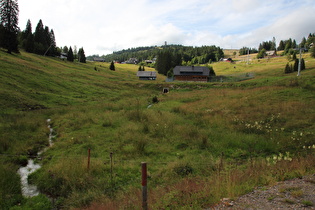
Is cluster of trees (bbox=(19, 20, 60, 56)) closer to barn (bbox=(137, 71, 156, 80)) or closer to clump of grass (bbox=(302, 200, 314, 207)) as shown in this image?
barn (bbox=(137, 71, 156, 80))

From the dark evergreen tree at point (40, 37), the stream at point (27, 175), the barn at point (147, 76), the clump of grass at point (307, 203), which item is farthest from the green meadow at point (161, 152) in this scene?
the dark evergreen tree at point (40, 37)

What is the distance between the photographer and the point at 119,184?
923 centimetres

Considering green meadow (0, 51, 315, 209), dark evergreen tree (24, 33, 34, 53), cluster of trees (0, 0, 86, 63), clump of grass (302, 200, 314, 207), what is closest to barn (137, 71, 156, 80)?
cluster of trees (0, 0, 86, 63)

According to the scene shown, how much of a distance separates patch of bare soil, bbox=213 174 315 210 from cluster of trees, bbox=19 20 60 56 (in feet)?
307

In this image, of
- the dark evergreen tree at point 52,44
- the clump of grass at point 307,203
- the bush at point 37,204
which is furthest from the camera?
the dark evergreen tree at point 52,44

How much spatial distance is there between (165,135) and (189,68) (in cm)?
6586

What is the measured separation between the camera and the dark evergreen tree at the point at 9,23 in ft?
185

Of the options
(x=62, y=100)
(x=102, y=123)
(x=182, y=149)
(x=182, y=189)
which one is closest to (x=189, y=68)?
(x=62, y=100)

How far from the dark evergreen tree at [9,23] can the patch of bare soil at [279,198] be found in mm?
69002

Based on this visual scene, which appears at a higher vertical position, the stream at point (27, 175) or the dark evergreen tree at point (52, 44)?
the dark evergreen tree at point (52, 44)

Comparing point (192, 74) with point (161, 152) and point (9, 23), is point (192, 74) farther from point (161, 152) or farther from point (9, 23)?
point (161, 152)

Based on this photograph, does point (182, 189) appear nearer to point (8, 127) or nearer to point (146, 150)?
point (146, 150)

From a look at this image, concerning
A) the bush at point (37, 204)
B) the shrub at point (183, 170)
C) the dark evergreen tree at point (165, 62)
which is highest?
the dark evergreen tree at point (165, 62)

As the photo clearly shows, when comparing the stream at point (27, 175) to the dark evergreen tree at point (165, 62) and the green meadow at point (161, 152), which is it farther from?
the dark evergreen tree at point (165, 62)
